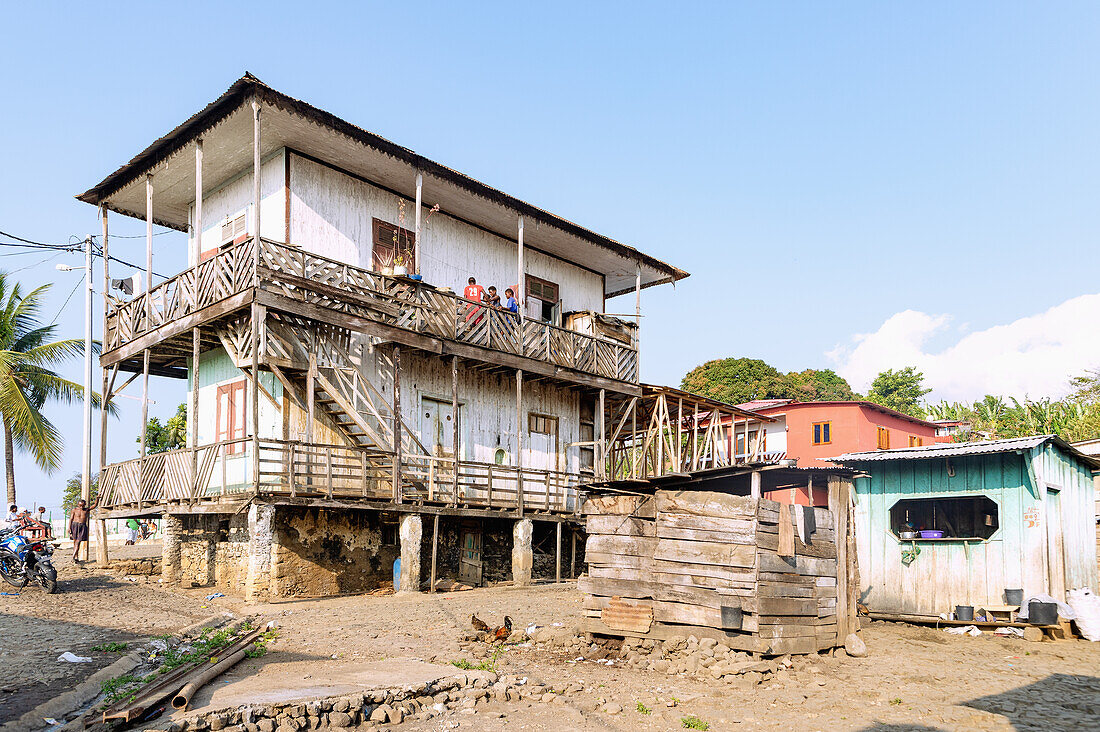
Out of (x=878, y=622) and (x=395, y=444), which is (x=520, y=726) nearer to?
(x=878, y=622)

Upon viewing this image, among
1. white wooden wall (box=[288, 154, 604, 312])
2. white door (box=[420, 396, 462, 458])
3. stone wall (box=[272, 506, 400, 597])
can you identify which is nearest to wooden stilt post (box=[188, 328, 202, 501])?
stone wall (box=[272, 506, 400, 597])

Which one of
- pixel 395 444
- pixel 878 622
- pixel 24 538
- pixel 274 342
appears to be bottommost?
pixel 878 622

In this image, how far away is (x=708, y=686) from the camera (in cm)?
959

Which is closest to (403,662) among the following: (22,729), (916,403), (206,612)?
(22,729)

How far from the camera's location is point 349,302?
58.2 ft

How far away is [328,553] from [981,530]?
12515mm

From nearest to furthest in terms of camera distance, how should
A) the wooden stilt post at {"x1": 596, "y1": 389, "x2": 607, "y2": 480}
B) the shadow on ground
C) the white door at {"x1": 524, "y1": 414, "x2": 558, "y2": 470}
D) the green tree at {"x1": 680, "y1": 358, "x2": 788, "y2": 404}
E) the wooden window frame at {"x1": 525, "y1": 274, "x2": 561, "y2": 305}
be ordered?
the shadow on ground
the white door at {"x1": 524, "y1": 414, "x2": 558, "y2": 470}
the wooden stilt post at {"x1": 596, "y1": 389, "x2": 607, "y2": 480}
the wooden window frame at {"x1": 525, "y1": 274, "x2": 561, "y2": 305}
the green tree at {"x1": 680, "y1": 358, "x2": 788, "y2": 404}

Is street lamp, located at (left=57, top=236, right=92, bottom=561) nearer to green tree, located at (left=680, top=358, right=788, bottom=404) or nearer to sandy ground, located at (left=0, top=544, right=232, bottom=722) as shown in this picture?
sandy ground, located at (left=0, top=544, right=232, bottom=722)

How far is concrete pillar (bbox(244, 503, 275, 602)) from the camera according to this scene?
15.6 metres

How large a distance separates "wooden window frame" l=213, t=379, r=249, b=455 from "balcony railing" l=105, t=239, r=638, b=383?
1899 millimetres

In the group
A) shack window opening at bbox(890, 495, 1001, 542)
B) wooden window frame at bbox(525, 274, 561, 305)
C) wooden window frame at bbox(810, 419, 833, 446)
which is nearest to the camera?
shack window opening at bbox(890, 495, 1001, 542)

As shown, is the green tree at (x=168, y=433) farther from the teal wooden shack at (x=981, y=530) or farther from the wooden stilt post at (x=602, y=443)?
the teal wooden shack at (x=981, y=530)

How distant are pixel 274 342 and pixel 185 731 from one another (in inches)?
423

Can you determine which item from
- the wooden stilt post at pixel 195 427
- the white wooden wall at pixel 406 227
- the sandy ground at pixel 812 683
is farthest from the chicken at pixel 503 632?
the white wooden wall at pixel 406 227
